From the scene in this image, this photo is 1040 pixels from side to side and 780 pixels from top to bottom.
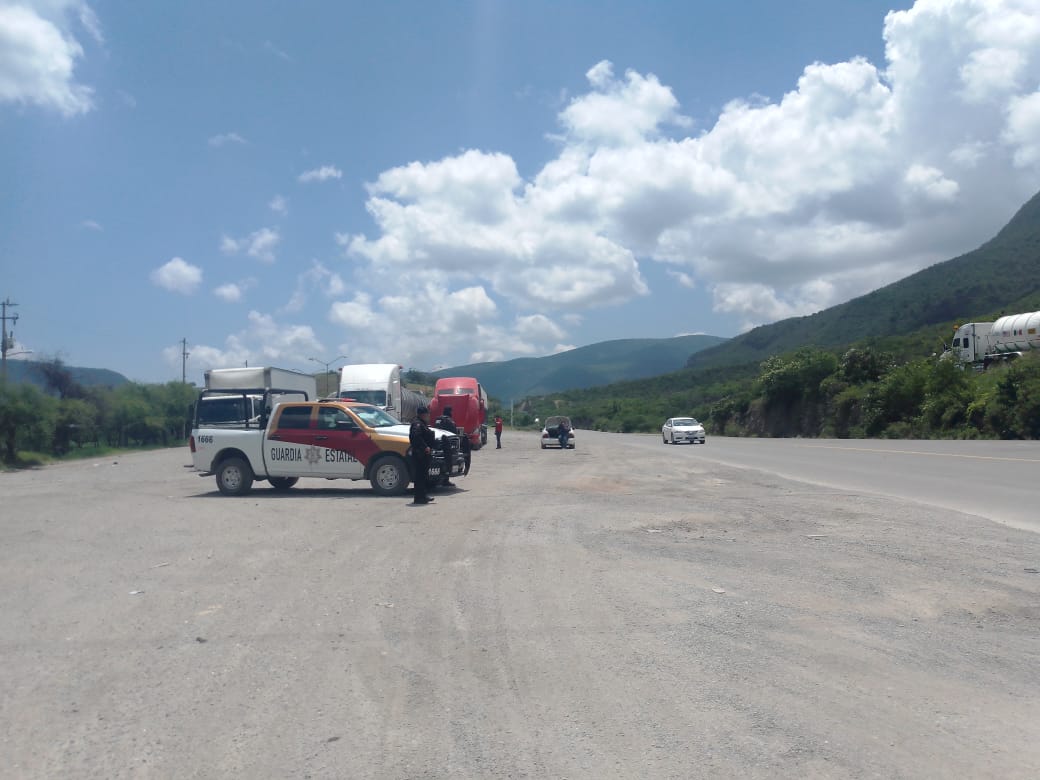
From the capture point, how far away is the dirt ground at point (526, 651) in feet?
15.3

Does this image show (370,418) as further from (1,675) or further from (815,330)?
(815,330)

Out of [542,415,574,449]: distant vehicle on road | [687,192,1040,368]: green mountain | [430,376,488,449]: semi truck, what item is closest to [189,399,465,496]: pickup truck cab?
[430,376,488,449]: semi truck

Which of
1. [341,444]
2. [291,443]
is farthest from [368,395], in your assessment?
[341,444]

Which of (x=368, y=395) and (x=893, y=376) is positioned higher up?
(x=893, y=376)

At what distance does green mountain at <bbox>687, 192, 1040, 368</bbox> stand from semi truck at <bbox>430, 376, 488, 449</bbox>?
116ft

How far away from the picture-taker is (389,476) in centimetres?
1697

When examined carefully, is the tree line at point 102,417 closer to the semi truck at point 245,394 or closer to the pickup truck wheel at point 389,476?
the semi truck at point 245,394

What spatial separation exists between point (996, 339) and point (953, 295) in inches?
1723

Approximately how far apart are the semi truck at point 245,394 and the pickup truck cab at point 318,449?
3.04 ft

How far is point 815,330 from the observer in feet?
406

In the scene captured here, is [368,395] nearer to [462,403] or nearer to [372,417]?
[462,403]

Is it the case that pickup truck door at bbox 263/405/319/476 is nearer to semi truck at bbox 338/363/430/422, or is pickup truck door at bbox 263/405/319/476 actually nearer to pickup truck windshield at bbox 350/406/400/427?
pickup truck windshield at bbox 350/406/400/427

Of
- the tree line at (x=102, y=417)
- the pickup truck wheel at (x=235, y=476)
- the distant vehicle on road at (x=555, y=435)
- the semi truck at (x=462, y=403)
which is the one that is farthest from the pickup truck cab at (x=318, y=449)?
the tree line at (x=102, y=417)

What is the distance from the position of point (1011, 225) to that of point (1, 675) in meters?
114
